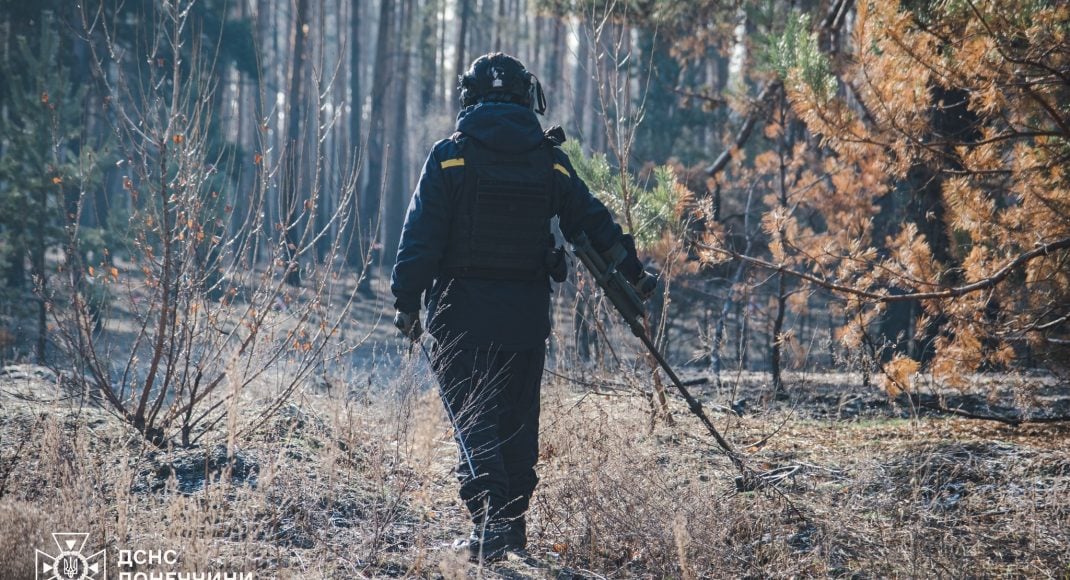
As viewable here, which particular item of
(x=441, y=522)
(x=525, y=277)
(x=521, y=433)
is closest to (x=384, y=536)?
(x=441, y=522)

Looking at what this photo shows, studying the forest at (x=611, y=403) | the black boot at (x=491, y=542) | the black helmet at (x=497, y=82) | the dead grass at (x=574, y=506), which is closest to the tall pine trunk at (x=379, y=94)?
the forest at (x=611, y=403)

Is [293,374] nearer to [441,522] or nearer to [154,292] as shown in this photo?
[154,292]

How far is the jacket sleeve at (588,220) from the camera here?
4.14 m

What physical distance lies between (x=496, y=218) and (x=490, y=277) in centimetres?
27

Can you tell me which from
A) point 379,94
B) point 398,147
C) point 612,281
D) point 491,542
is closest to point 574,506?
point 491,542

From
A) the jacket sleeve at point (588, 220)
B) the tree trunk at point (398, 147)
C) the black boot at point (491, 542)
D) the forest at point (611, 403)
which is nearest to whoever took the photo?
the forest at point (611, 403)

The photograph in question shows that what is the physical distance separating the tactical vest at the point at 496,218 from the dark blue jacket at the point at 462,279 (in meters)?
0.04

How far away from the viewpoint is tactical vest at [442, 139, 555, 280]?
12.7 ft

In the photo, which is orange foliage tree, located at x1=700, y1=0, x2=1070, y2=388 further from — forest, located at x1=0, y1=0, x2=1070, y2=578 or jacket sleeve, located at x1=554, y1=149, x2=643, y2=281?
jacket sleeve, located at x1=554, y1=149, x2=643, y2=281

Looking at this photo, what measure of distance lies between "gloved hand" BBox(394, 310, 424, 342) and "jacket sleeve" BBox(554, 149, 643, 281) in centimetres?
88

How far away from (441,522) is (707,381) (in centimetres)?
436

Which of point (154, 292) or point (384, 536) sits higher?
point (154, 292)

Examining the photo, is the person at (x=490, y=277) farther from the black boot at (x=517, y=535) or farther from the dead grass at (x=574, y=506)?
the dead grass at (x=574, y=506)

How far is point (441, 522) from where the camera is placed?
4039 millimetres
